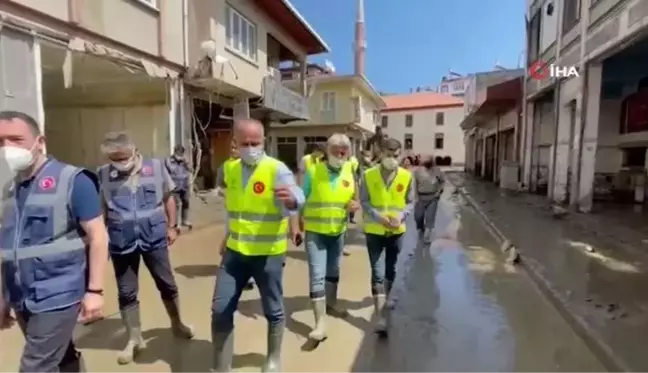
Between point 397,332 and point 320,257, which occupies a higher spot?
point 320,257

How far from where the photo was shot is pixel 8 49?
6.14 meters

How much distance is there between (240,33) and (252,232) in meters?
11.4

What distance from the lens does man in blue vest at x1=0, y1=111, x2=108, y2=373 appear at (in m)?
2.21

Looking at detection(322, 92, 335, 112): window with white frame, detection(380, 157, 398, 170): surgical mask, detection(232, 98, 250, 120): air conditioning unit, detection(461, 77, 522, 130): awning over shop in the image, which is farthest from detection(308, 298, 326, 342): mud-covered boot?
detection(322, 92, 335, 112): window with white frame

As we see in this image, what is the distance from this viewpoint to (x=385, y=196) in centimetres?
432

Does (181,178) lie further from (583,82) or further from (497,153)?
(497,153)

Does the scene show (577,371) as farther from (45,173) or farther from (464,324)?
(45,173)

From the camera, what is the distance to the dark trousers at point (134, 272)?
11.8 ft

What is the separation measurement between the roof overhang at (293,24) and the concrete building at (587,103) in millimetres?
8338

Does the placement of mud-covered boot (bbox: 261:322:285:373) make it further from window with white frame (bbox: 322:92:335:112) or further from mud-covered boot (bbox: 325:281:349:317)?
window with white frame (bbox: 322:92:335:112)

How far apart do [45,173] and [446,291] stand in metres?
4.63

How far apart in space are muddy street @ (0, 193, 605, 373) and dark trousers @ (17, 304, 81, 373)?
1.23 m

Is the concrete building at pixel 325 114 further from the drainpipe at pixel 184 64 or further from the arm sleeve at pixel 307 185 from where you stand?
the arm sleeve at pixel 307 185

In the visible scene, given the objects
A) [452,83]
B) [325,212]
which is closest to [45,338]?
[325,212]
